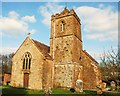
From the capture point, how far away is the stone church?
2572 cm

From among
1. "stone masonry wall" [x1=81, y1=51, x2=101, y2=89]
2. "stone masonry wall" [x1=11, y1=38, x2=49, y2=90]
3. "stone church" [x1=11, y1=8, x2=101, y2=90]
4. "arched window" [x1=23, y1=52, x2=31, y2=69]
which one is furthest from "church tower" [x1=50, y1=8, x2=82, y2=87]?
"arched window" [x1=23, y1=52, x2=31, y2=69]

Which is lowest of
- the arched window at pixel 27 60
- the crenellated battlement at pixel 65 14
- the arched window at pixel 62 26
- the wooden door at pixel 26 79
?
the wooden door at pixel 26 79

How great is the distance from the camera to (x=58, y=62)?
1083 inches

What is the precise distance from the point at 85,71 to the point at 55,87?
5.90 metres

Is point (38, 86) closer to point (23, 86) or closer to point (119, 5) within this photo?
point (23, 86)

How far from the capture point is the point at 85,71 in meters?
28.6

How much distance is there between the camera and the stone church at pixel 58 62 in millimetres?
25719

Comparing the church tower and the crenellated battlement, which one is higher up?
the crenellated battlement

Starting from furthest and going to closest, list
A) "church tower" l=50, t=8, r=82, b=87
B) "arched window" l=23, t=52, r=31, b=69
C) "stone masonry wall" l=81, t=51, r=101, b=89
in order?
"stone masonry wall" l=81, t=51, r=101, b=89, "arched window" l=23, t=52, r=31, b=69, "church tower" l=50, t=8, r=82, b=87

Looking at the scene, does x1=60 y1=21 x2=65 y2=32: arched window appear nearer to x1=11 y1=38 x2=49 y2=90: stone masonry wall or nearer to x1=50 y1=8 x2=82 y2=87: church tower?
x1=50 y1=8 x2=82 y2=87: church tower

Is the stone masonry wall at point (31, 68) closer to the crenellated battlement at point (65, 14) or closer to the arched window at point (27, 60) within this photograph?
the arched window at point (27, 60)

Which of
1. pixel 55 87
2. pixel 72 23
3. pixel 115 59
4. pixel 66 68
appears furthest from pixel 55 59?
pixel 115 59

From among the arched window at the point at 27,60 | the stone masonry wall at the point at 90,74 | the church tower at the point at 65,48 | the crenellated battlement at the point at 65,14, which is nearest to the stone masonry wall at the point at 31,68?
the arched window at the point at 27,60

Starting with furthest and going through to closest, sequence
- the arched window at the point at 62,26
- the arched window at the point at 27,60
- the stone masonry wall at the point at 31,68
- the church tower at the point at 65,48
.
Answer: the arched window at the point at 62,26 → the arched window at the point at 27,60 → the church tower at the point at 65,48 → the stone masonry wall at the point at 31,68
